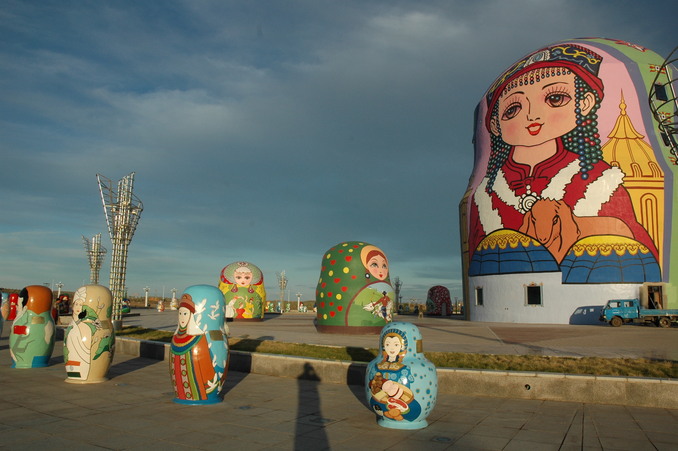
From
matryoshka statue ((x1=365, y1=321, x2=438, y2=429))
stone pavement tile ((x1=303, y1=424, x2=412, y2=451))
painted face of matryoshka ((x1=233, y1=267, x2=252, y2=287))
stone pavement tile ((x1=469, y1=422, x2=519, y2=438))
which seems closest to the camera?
stone pavement tile ((x1=303, y1=424, x2=412, y2=451))

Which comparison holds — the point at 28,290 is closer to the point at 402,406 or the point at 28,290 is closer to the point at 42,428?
the point at 42,428

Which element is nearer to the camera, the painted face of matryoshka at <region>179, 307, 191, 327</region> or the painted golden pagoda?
the painted face of matryoshka at <region>179, 307, 191, 327</region>

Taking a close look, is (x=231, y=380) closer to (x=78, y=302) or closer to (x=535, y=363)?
(x=78, y=302)

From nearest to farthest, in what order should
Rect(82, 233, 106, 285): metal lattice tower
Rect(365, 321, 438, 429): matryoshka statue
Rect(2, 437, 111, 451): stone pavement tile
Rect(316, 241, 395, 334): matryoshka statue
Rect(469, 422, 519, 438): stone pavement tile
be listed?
1. Rect(2, 437, 111, 451): stone pavement tile
2. Rect(469, 422, 519, 438): stone pavement tile
3. Rect(365, 321, 438, 429): matryoshka statue
4. Rect(316, 241, 395, 334): matryoshka statue
5. Rect(82, 233, 106, 285): metal lattice tower

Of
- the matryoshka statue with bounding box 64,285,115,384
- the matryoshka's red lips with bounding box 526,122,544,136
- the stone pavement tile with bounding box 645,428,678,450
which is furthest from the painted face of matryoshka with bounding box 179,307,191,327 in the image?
the matryoshka's red lips with bounding box 526,122,544,136

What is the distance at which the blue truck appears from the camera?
88.4 feet

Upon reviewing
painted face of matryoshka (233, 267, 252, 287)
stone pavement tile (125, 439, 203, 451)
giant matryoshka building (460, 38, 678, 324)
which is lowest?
stone pavement tile (125, 439, 203, 451)

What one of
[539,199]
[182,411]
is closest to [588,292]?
[539,199]

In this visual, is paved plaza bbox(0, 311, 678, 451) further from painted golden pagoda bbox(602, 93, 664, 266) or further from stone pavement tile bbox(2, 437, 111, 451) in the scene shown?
painted golden pagoda bbox(602, 93, 664, 266)

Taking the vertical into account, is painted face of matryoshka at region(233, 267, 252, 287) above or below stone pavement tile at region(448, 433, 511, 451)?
above

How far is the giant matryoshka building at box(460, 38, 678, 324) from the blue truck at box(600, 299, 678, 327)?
2.63 feet

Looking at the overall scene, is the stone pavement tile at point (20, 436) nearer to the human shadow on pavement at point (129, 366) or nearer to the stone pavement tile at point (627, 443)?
the human shadow on pavement at point (129, 366)

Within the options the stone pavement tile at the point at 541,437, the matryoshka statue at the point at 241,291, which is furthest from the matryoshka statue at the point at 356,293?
the stone pavement tile at the point at 541,437

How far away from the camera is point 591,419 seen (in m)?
7.86
